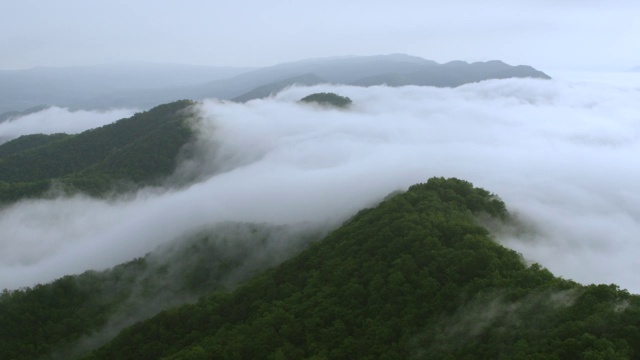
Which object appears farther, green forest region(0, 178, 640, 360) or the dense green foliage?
green forest region(0, 178, 640, 360)

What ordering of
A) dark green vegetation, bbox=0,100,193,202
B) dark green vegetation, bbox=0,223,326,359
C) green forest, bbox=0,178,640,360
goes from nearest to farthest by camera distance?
green forest, bbox=0,178,640,360, dark green vegetation, bbox=0,223,326,359, dark green vegetation, bbox=0,100,193,202

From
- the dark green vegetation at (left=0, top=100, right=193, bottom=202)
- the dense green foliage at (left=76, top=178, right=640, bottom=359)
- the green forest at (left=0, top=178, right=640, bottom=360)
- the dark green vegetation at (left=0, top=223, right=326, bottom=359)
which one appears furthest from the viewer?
the dark green vegetation at (left=0, top=100, right=193, bottom=202)

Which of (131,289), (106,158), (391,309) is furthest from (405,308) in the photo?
(106,158)

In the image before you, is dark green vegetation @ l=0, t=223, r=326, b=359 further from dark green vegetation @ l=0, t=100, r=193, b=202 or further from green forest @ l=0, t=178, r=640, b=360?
dark green vegetation @ l=0, t=100, r=193, b=202

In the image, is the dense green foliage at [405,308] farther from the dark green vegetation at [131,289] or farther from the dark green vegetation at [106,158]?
the dark green vegetation at [106,158]

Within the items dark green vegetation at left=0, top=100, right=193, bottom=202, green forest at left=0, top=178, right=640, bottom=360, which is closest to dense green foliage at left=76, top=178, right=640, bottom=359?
green forest at left=0, top=178, right=640, bottom=360

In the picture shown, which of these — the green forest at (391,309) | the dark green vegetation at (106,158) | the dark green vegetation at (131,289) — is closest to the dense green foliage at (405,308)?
the green forest at (391,309)
